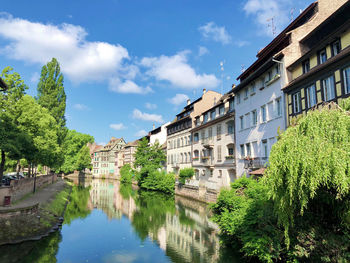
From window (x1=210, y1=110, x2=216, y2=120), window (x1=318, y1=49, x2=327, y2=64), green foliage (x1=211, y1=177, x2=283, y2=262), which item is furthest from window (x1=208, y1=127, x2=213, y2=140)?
window (x1=318, y1=49, x2=327, y2=64)

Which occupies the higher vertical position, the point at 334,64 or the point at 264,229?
the point at 334,64

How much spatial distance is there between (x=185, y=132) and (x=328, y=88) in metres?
29.9

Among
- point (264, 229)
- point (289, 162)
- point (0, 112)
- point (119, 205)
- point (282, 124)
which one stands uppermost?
point (0, 112)

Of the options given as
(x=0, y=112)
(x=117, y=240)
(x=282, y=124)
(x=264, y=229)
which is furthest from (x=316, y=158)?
(x=0, y=112)

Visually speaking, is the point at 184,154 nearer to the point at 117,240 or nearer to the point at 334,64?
the point at 117,240

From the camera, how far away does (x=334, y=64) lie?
49.1 feet

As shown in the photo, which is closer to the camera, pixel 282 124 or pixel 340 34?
pixel 340 34

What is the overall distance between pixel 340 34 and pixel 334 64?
1.87 meters

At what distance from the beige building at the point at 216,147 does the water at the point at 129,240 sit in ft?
18.4

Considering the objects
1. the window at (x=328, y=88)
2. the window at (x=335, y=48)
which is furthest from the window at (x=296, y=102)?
the window at (x=335, y=48)

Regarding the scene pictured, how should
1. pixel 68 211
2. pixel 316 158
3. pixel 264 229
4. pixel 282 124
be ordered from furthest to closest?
1. pixel 68 211
2. pixel 282 124
3. pixel 264 229
4. pixel 316 158

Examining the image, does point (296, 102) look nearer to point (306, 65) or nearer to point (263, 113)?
point (306, 65)

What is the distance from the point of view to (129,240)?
1838 cm

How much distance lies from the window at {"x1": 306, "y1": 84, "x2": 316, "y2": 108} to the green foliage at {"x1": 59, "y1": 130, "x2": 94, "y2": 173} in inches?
2898
